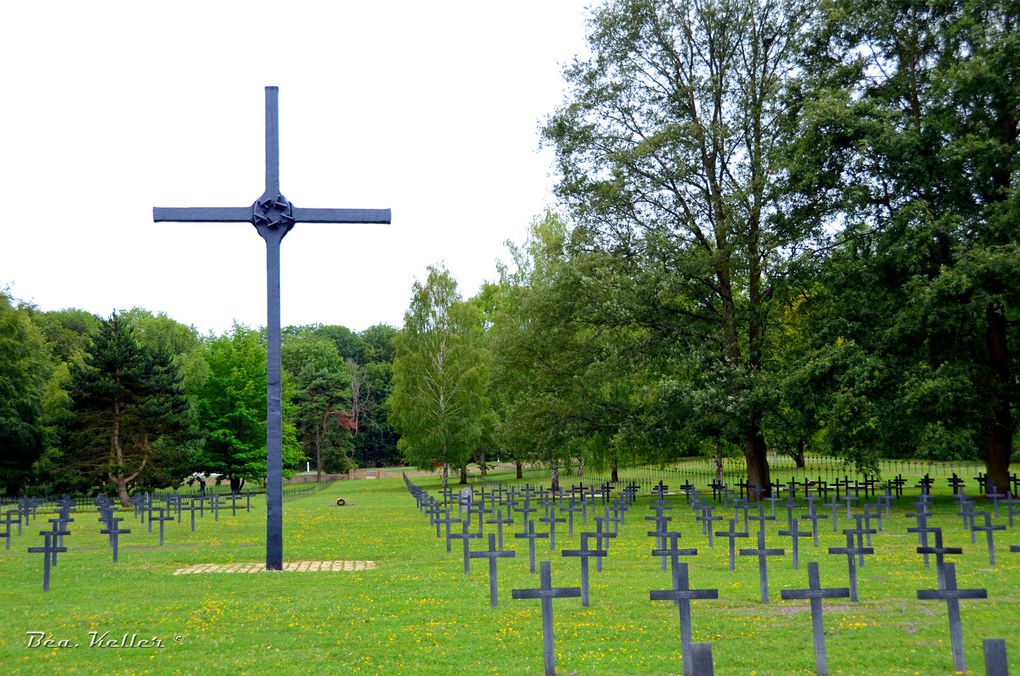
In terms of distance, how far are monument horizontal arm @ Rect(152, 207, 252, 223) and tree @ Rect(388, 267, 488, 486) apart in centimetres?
3239

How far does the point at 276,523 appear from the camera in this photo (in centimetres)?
1501

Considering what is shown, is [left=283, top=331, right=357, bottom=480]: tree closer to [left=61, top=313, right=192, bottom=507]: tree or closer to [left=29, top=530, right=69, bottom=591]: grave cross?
[left=61, top=313, right=192, bottom=507]: tree

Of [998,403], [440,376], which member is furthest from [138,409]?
[998,403]

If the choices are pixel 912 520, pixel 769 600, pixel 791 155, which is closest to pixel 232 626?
pixel 769 600

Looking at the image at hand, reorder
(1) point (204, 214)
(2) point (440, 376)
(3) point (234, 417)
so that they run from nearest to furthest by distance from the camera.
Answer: (1) point (204, 214)
(2) point (440, 376)
(3) point (234, 417)

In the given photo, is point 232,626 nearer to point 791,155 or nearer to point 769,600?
point 769,600

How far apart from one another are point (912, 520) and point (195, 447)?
130 feet

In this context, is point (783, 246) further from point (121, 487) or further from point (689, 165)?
point (121, 487)

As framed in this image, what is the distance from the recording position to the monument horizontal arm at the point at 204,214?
1498cm

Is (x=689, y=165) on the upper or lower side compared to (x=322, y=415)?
upper

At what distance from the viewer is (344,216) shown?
15219 millimetres

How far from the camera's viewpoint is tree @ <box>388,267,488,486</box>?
47.9 metres

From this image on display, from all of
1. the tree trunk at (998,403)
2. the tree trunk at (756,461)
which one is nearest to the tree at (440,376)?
the tree trunk at (756,461)

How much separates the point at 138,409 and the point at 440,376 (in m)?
14.6
